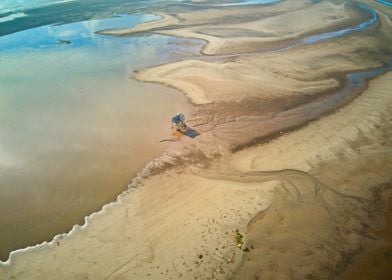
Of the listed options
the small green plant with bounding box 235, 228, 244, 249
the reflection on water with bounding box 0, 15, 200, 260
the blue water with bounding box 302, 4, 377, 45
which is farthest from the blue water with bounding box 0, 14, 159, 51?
the small green plant with bounding box 235, 228, 244, 249

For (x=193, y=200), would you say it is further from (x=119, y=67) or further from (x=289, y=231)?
(x=119, y=67)

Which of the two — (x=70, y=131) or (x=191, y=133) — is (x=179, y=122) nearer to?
(x=191, y=133)

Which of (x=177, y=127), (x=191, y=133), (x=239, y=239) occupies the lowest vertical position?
(x=239, y=239)

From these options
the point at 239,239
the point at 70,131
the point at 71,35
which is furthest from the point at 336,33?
the point at 239,239

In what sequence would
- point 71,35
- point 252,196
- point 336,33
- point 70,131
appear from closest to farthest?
1. point 252,196
2. point 70,131
3. point 336,33
4. point 71,35

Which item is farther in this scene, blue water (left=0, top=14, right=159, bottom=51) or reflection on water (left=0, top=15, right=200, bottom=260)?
blue water (left=0, top=14, right=159, bottom=51)

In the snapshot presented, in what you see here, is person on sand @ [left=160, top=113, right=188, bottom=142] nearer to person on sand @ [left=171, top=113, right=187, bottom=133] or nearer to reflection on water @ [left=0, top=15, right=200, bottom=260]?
person on sand @ [left=171, top=113, right=187, bottom=133]
